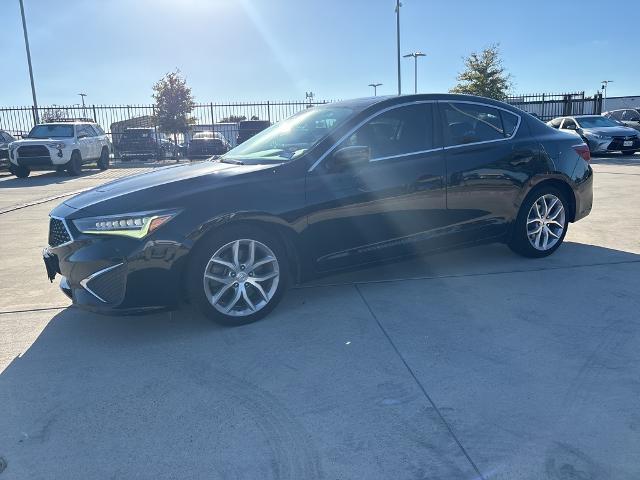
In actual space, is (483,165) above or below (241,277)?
above

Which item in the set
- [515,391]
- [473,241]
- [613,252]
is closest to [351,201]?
[473,241]

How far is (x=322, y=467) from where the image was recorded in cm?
237

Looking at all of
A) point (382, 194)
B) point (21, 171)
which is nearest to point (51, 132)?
point (21, 171)

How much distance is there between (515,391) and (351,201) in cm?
190

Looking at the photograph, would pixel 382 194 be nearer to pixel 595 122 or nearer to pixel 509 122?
pixel 509 122

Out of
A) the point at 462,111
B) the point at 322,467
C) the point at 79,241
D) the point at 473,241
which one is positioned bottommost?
the point at 322,467

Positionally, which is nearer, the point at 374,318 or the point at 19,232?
the point at 374,318

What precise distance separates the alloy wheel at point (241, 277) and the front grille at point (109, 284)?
0.55m

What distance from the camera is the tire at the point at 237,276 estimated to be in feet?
12.2

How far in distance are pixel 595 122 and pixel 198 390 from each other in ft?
65.3

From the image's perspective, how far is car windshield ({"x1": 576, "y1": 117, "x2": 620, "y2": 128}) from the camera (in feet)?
62.1

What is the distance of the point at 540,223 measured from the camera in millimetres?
5410

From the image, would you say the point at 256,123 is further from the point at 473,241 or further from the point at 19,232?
the point at 473,241

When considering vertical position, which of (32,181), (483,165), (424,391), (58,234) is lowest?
(424,391)
